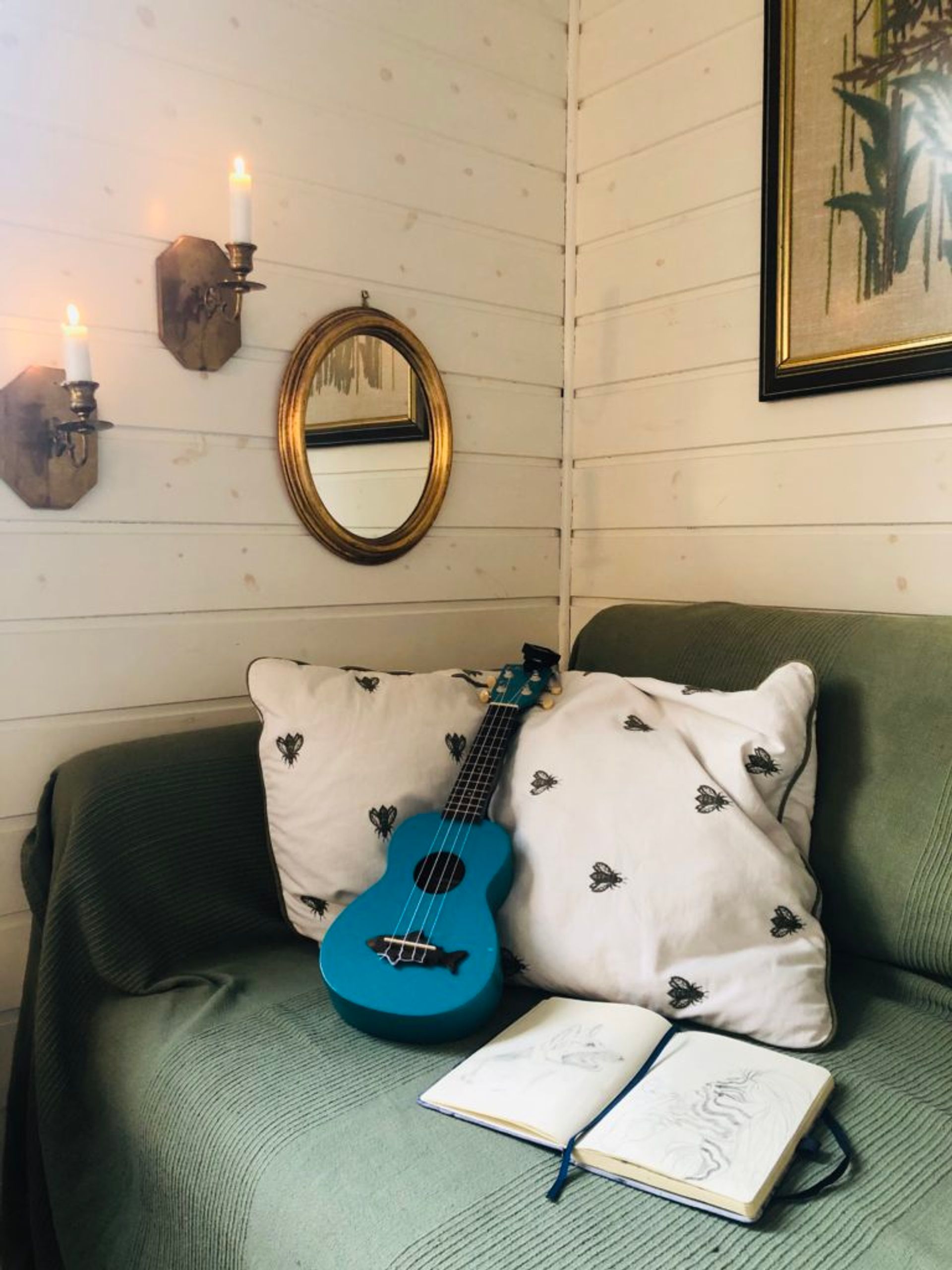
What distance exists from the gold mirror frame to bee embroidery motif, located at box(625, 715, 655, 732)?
0.65 m

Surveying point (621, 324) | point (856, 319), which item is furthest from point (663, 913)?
point (621, 324)

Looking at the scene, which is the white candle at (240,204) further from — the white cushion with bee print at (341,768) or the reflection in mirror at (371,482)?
the white cushion with bee print at (341,768)

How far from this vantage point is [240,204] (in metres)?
1.46

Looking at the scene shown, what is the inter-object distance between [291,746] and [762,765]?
24.4 inches

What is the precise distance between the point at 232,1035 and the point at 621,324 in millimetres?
1472

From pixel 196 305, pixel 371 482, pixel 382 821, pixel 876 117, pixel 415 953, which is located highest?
pixel 876 117

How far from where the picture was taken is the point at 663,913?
3.99 feet

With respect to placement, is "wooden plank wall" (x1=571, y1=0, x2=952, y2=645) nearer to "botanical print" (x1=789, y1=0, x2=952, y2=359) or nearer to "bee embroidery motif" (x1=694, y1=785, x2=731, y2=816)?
"botanical print" (x1=789, y1=0, x2=952, y2=359)

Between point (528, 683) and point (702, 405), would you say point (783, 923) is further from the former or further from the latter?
point (702, 405)

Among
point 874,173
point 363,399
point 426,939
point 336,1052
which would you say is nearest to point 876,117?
point 874,173

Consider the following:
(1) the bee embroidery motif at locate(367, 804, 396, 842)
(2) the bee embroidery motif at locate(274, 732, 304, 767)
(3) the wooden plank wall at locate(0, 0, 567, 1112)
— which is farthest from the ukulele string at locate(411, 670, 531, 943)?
(3) the wooden plank wall at locate(0, 0, 567, 1112)

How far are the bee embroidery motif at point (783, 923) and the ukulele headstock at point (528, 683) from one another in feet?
1.39

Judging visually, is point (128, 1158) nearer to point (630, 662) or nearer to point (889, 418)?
point (630, 662)

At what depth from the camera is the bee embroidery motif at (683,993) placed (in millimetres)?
1189
